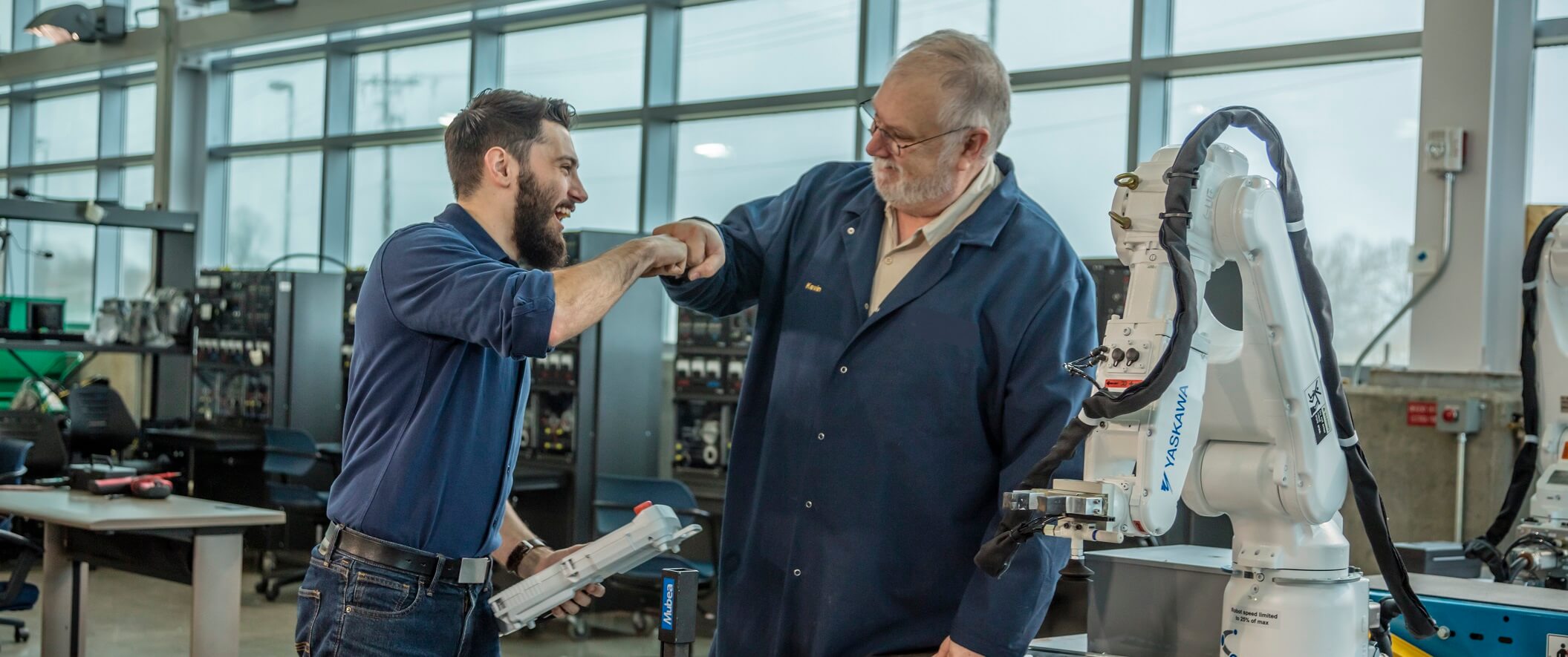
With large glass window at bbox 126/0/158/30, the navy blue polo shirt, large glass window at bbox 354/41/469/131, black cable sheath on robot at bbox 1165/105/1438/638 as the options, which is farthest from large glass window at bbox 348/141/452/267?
black cable sheath on robot at bbox 1165/105/1438/638

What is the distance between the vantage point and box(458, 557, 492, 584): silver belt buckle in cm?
220

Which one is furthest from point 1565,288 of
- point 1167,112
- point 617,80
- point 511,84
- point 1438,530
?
point 511,84

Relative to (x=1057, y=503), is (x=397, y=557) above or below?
below

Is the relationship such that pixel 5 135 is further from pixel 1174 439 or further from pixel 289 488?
pixel 1174 439

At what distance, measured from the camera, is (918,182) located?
6.73 ft

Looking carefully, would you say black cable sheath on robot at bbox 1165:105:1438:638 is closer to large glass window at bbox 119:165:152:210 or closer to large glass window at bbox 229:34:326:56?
large glass window at bbox 229:34:326:56

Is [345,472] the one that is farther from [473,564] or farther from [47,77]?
[47,77]

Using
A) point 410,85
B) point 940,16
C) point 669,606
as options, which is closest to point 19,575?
point 669,606

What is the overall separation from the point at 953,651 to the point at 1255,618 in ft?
1.33

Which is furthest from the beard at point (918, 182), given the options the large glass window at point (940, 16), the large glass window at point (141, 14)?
the large glass window at point (141, 14)

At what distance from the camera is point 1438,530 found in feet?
17.9

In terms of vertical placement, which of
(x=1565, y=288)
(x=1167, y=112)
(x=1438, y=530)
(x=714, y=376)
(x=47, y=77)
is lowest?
(x=1438, y=530)

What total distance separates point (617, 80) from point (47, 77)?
700 cm

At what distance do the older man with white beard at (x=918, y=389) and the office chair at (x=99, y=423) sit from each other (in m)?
7.61
